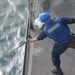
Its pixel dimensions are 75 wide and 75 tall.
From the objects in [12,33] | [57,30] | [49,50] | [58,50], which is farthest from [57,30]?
[12,33]

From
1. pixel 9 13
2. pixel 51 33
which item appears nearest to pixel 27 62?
pixel 51 33

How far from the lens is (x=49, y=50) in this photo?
5.84 meters

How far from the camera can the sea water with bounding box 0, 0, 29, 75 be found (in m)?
6.02

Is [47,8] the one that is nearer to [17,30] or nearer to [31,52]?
[17,30]

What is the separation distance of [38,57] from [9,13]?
244cm

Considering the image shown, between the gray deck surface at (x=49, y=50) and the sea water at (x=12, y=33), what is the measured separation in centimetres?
37

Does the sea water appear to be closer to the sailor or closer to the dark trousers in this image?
the dark trousers

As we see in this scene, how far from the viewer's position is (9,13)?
7730mm

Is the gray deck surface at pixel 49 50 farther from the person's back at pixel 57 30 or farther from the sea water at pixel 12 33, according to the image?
the person's back at pixel 57 30

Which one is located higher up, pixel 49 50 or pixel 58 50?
pixel 58 50

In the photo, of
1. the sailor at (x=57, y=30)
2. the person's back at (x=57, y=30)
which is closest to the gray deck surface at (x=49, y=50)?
the sailor at (x=57, y=30)

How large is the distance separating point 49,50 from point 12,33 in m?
1.49

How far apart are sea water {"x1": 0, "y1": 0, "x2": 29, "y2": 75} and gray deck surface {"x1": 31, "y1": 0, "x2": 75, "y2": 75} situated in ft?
1.20

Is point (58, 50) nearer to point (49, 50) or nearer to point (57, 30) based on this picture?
point (57, 30)
